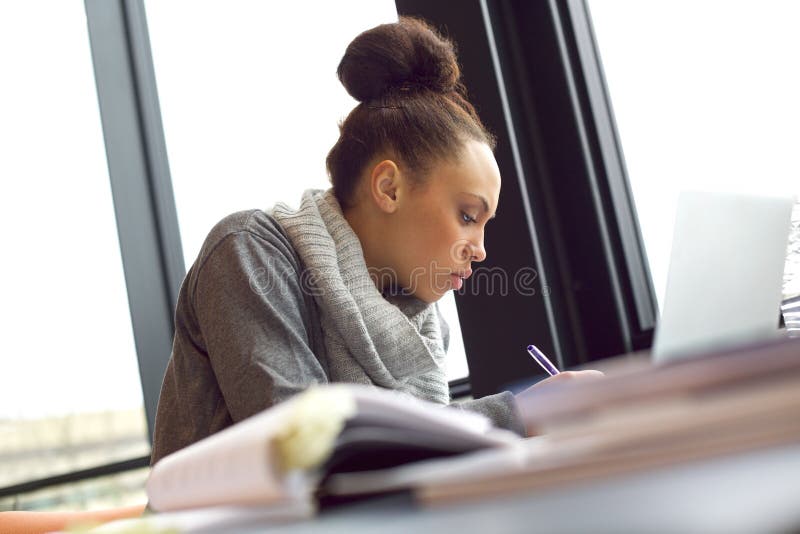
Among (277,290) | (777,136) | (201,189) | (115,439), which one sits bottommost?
(115,439)

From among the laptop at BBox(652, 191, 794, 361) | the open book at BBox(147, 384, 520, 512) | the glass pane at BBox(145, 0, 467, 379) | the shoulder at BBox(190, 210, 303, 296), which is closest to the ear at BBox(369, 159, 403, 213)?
the shoulder at BBox(190, 210, 303, 296)

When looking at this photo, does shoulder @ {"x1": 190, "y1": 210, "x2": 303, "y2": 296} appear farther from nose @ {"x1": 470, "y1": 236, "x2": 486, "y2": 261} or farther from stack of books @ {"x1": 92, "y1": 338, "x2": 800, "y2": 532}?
stack of books @ {"x1": 92, "y1": 338, "x2": 800, "y2": 532}

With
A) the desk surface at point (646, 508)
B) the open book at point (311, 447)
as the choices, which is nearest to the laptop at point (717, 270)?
the open book at point (311, 447)

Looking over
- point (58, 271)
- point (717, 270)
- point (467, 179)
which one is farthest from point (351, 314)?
point (58, 271)

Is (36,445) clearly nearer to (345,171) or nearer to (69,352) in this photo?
(69,352)

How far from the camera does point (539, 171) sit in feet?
5.92

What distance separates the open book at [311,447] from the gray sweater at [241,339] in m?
0.54

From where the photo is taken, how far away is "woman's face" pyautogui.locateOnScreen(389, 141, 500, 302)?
1.51 metres

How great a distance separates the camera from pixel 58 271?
2.39 meters

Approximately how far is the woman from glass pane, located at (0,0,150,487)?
1.08 m

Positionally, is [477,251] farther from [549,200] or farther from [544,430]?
[544,430]

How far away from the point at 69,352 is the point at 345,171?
48.3 inches

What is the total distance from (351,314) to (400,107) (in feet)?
1.52

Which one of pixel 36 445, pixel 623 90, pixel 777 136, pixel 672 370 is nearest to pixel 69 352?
pixel 36 445
